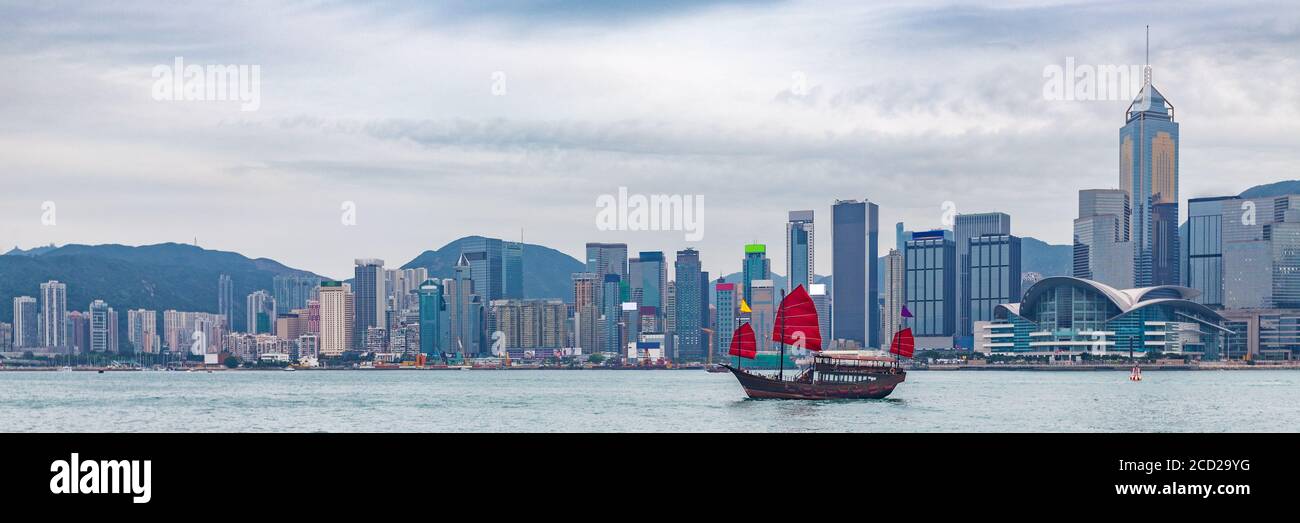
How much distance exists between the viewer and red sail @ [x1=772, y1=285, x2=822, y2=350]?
104 meters

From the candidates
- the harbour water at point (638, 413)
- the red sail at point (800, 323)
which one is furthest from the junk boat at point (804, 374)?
the harbour water at point (638, 413)

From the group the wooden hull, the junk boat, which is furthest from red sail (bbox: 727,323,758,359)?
the wooden hull

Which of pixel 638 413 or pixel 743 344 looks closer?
pixel 638 413

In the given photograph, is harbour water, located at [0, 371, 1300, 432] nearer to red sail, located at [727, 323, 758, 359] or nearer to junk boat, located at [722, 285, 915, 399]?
junk boat, located at [722, 285, 915, 399]

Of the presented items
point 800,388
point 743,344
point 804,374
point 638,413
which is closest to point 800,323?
point 804,374

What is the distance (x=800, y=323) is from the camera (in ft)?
340

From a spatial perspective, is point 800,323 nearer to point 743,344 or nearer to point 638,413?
point 743,344

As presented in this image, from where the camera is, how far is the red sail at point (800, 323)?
10381 cm

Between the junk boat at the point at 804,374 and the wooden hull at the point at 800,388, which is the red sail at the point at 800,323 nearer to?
the junk boat at the point at 804,374
